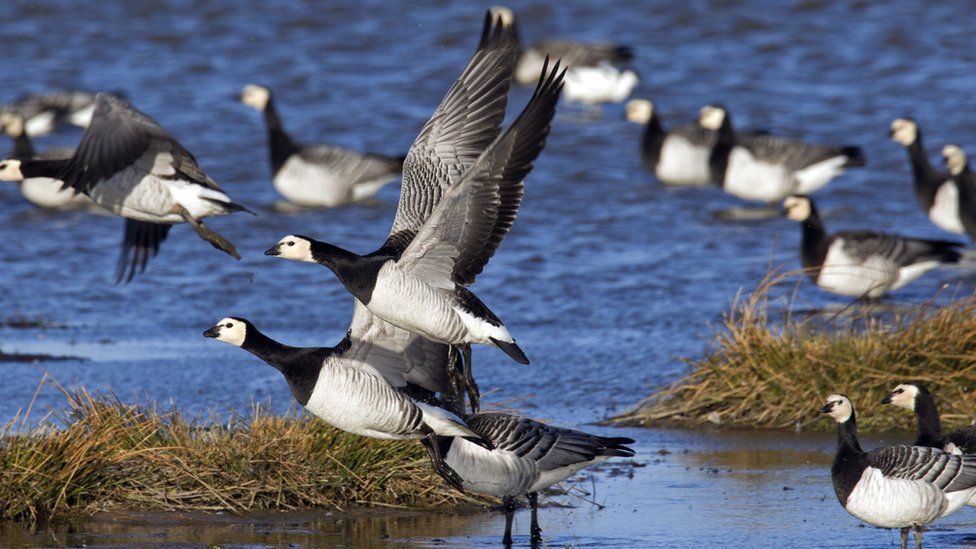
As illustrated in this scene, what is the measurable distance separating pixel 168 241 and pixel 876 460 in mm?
10172

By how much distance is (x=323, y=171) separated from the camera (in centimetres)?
1764

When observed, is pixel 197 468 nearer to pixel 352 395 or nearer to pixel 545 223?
pixel 352 395

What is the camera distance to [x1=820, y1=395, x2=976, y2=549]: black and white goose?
6352mm

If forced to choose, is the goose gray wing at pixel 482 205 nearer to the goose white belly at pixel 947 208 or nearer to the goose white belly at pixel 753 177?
the goose white belly at pixel 947 208

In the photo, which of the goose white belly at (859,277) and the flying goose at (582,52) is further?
the flying goose at (582,52)

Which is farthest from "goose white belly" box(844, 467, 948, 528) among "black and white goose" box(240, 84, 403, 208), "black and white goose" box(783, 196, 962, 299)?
"black and white goose" box(240, 84, 403, 208)

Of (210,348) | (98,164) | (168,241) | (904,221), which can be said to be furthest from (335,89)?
(98,164)

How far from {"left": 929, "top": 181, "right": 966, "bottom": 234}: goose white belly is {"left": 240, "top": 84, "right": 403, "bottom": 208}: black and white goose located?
6268mm

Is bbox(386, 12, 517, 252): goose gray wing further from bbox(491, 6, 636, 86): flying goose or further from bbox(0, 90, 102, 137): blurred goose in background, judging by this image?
bbox(491, 6, 636, 86): flying goose

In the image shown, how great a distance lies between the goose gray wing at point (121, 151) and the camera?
30.1ft

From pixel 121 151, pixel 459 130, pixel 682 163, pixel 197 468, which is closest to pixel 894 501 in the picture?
pixel 197 468

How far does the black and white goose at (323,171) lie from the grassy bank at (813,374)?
8975 millimetres

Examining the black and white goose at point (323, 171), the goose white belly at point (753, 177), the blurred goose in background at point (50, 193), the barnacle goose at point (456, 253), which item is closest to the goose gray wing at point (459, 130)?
the barnacle goose at point (456, 253)

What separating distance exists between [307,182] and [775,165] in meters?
5.83
